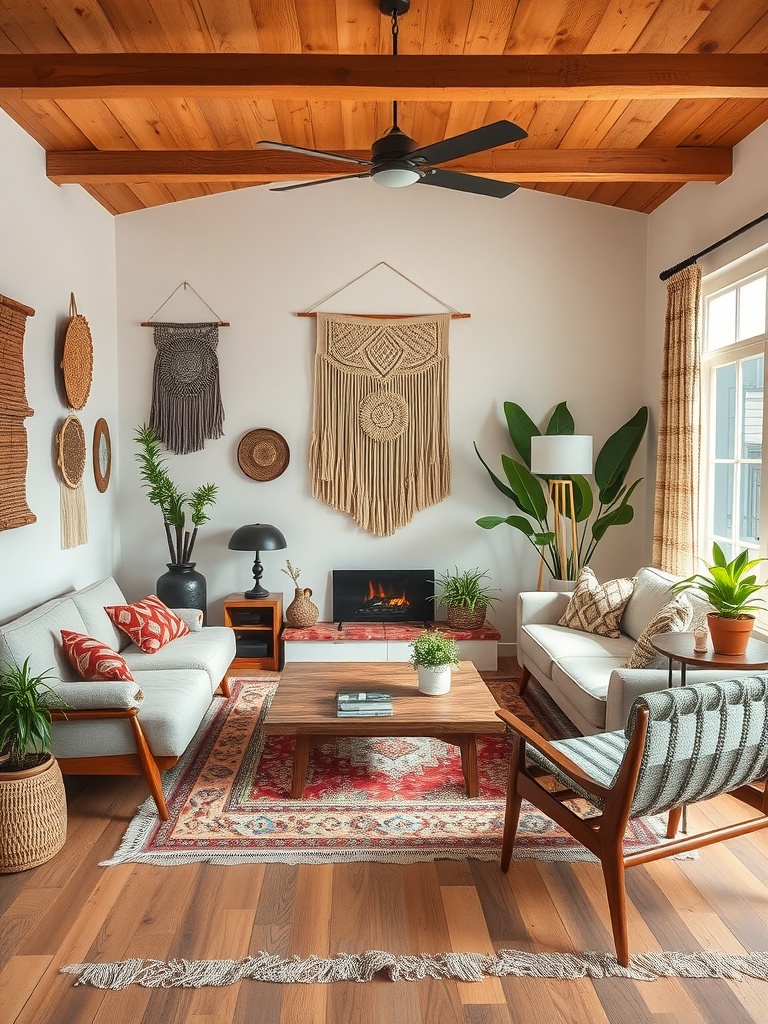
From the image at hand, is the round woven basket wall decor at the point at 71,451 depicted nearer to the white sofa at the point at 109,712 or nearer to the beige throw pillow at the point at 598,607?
the white sofa at the point at 109,712

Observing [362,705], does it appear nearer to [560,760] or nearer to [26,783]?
[560,760]

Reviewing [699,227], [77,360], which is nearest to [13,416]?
[77,360]

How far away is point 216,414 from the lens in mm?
5500

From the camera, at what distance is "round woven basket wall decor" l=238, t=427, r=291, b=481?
553 cm

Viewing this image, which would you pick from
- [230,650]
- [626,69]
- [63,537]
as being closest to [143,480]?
[63,537]

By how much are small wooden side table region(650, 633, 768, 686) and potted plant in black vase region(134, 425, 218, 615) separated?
3.07m

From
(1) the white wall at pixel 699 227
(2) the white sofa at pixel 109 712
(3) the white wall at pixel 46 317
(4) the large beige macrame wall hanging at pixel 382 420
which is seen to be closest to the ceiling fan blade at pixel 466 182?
(1) the white wall at pixel 699 227

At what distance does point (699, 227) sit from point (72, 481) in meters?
3.90

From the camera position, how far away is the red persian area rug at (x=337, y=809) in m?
2.86

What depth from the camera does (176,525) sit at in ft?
17.1

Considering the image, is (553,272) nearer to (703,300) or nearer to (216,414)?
(703,300)

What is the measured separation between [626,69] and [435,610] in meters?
3.53

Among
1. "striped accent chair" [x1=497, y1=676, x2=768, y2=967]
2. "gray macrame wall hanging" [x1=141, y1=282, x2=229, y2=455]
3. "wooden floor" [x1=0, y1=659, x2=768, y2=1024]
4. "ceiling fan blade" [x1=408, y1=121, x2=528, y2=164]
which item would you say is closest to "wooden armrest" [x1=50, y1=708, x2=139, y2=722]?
"wooden floor" [x1=0, y1=659, x2=768, y2=1024]

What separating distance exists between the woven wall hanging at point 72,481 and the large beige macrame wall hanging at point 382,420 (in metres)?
1.56
